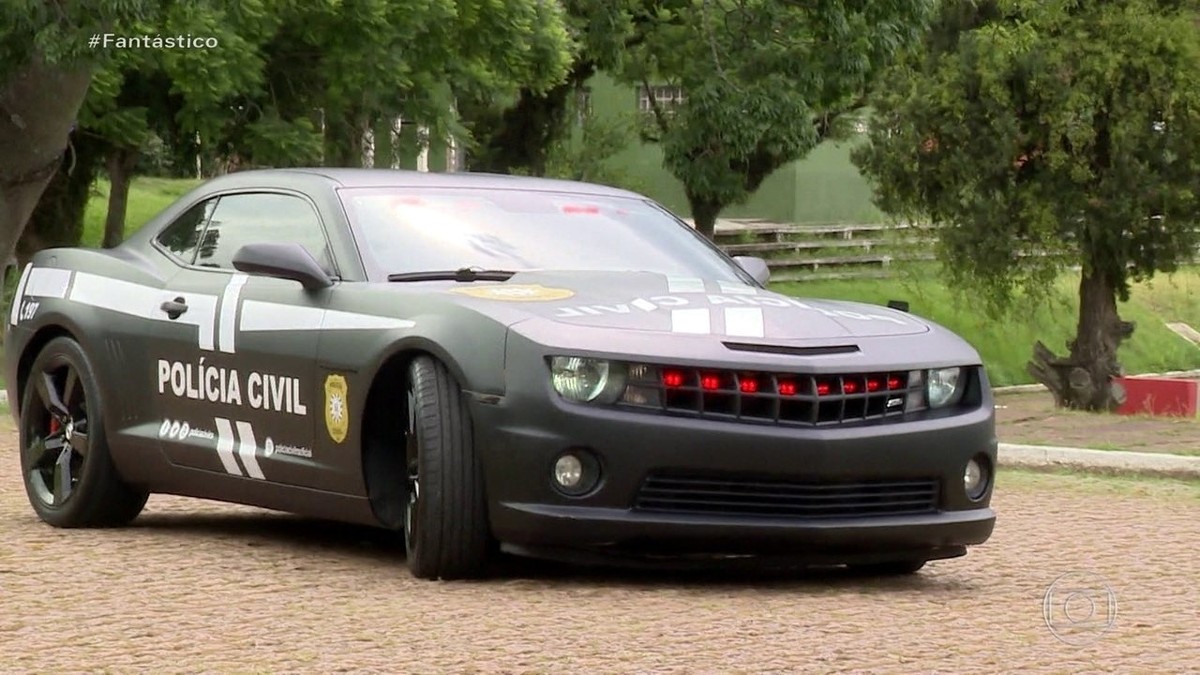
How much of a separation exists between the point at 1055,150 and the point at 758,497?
2381 cm

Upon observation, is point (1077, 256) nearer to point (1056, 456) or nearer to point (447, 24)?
point (447, 24)

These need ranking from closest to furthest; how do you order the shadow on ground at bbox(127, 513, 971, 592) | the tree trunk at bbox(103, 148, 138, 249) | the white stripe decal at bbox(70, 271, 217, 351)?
the shadow on ground at bbox(127, 513, 971, 592) < the white stripe decal at bbox(70, 271, 217, 351) < the tree trunk at bbox(103, 148, 138, 249)

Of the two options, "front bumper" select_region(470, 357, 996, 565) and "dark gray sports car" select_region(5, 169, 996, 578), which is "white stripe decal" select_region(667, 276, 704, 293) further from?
"front bumper" select_region(470, 357, 996, 565)

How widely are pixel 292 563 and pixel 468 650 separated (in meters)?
2.04

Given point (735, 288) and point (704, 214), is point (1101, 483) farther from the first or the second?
point (704, 214)

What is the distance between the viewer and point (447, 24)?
29.4 metres

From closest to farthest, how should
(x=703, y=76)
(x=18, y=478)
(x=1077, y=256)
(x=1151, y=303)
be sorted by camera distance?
(x=18, y=478)
(x=1077, y=256)
(x=703, y=76)
(x=1151, y=303)

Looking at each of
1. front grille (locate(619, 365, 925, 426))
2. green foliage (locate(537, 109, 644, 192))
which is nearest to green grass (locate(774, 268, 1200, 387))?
green foliage (locate(537, 109, 644, 192))

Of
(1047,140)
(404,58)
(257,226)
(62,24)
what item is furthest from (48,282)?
(1047,140)

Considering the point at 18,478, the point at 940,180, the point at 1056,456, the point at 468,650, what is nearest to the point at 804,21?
the point at 940,180

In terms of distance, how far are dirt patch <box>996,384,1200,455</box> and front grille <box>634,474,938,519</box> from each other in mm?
9326

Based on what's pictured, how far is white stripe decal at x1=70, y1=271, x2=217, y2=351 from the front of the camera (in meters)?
8.20

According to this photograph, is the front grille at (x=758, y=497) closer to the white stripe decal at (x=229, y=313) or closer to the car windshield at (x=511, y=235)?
the car windshield at (x=511, y=235)

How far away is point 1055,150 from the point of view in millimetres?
29922
